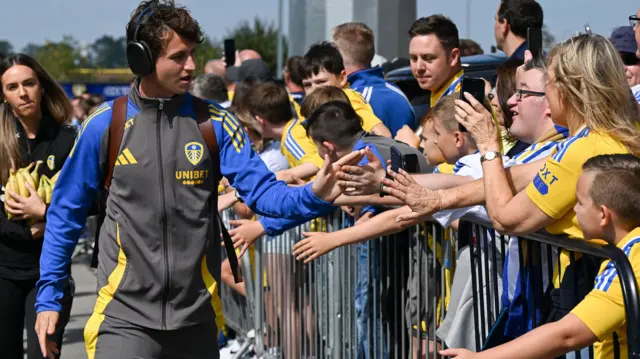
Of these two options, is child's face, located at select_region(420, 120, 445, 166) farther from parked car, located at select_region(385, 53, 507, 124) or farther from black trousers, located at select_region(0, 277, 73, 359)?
parked car, located at select_region(385, 53, 507, 124)

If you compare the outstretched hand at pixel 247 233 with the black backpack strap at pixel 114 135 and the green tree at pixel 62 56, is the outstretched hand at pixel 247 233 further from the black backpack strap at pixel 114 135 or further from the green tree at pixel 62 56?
the green tree at pixel 62 56

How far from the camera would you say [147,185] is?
4.35 metres

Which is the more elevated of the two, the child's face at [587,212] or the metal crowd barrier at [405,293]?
the child's face at [587,212]

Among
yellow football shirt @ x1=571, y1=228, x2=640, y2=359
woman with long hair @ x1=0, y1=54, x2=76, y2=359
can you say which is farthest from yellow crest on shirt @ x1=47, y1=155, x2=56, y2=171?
yellow football shirt @ x1=571, y1=228, x2=640, y2=359

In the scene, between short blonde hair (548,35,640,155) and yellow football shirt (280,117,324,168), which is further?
yellow football shirt (280,117,324,168)

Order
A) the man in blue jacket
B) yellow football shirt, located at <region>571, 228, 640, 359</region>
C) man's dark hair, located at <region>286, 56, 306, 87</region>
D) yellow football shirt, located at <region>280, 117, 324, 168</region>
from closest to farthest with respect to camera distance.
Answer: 1. yellow football shirt, located at <region>571, 228, 640, 359</region>
2. yellow football shirt, located at <region>280, 117, 324, 168</region>
3. the man in blue jacket
4. man's dark hair, located at <region>286, 56, 306, 87</region>

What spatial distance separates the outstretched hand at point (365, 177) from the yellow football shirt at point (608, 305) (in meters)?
1.34

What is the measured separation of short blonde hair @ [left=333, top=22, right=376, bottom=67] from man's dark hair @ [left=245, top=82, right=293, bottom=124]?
0.58 metres

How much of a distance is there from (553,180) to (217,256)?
1609 millimetres

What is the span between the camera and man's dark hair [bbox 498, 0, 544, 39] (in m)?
6.93

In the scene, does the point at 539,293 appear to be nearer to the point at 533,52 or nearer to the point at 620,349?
the point at 620,349

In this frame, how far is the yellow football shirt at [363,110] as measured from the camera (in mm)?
6598

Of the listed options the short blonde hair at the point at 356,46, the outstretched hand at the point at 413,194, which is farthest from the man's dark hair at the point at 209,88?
the outstretched hand at the point at 413,194

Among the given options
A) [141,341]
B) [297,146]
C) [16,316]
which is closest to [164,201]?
[141,341]
